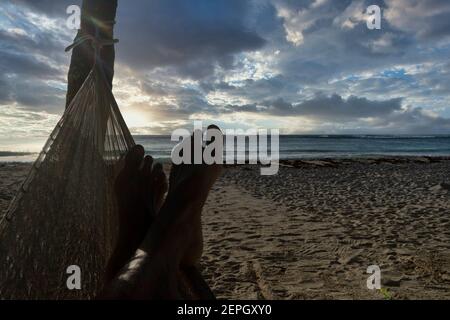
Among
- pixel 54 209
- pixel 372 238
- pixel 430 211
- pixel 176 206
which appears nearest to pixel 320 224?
pixel 372 238

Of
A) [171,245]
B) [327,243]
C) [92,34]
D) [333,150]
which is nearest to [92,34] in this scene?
[92,34]

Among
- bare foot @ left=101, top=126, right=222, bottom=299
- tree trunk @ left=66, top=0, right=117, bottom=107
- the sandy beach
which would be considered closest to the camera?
bare foot @ left=101, top=126, right=222, bottom=299

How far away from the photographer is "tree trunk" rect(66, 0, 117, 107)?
172 cm

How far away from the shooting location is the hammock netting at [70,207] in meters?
1.15

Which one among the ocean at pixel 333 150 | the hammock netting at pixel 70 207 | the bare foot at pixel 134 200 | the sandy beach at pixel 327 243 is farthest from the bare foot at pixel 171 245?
the ocean at pixel 333 150

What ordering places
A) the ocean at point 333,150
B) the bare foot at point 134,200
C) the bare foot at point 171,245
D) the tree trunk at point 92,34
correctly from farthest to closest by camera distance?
the ocean at point 333,150
the tree trunk at point 92,34
the bare foot at point 134,200
the bare foot at point 171,245

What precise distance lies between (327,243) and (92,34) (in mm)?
2288

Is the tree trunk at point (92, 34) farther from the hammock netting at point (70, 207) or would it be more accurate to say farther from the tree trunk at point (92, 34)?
the hammock netting at point (70, 207)

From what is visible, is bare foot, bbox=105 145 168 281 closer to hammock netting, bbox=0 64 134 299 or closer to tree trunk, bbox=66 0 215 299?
hammock netting, bbox=0 64 134 299

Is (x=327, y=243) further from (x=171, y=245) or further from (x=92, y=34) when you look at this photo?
(x=92, y=34)

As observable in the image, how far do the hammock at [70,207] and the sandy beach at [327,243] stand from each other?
95 centimetres

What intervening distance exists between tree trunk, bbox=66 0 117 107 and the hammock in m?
0.14

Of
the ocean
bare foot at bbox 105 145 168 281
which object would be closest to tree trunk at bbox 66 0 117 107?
bare foot at bbox 105 145 168 281

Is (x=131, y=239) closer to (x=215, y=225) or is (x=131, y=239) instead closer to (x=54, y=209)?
(x=54, y=209)
